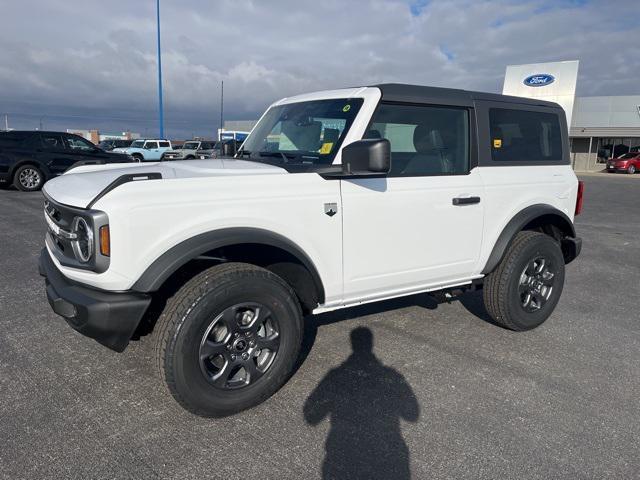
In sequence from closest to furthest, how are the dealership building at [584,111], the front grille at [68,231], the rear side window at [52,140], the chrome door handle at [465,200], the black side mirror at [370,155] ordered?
1. the front grille at [68,231]
2. the black side mirror at [370,155]
3. the chrome door handle at [465,200]
4. the rear side window at [52,140]
5. the dealership building at [584,111]

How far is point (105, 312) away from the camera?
2.40 meters

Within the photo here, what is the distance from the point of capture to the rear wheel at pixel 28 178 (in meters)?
13.5

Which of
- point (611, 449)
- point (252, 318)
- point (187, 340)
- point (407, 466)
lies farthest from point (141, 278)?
point (611, 449)

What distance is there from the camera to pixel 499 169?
12.6ft

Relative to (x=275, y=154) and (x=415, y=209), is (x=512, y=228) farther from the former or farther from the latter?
(x=275, y=154)

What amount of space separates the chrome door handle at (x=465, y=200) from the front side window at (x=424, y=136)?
0.21m

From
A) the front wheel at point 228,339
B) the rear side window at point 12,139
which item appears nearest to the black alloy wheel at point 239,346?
the front wheel at point 228,339

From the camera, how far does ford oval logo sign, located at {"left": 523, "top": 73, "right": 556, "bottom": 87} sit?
109 ft

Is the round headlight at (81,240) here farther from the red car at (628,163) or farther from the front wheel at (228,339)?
the red car at (628,163)

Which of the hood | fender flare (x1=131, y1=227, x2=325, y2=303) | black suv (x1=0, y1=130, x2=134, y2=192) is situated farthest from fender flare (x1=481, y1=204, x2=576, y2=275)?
black suv (x1=0, y1=130, x2=134, y2=192)

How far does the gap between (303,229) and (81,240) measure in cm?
122

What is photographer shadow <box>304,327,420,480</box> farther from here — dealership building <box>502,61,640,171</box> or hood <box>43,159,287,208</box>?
dealership building <box>502,61,640,171</box>

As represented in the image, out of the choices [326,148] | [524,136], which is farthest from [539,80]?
[326,148]

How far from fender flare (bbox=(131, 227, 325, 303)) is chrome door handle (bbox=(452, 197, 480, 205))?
1.31 m
